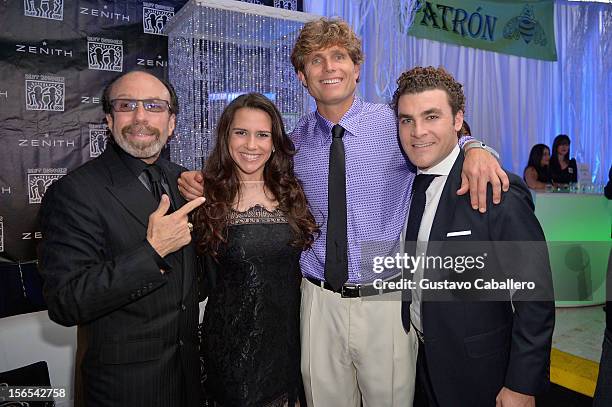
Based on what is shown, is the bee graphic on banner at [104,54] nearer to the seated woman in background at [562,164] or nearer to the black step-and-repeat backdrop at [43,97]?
the black step-and-repeat backdrop at [43,97]

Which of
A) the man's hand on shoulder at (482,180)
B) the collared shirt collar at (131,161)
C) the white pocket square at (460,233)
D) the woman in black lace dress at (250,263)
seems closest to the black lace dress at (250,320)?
the woman in black lace dress at (250,263)

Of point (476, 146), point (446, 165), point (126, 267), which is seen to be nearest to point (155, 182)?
point (126, 267)

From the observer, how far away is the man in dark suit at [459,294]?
1.67 m

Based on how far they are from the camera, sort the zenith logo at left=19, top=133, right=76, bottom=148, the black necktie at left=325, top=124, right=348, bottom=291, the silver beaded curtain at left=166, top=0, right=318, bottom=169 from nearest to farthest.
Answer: the black necktie at left=325, top=124, right=348, bottom=291 → the zenith logo at left=19, top=133, right=76, bottom=148 → the silver beaded curtain at left=166, top=0, right=318, bottom=169

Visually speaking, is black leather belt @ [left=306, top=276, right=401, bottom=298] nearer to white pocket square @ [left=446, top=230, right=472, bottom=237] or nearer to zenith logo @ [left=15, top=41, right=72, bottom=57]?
white pocket square @ [left=446, top=230, right=472, bottom=237]

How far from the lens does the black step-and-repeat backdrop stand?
4234 mm

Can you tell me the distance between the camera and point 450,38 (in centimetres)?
714

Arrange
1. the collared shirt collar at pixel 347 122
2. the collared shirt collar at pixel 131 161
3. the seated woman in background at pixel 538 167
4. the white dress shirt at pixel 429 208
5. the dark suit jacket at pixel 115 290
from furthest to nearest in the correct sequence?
the seated woman in background at pixel 538 167 < the collared shirt collar at pixel 347 122 < the white dress shirt at pixel 429 208 < the collared shirt collar at pixel 131 161 < the dark suit jacket at pixel 115 290

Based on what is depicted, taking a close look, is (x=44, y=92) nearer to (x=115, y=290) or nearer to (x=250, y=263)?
(x=250, y=263)

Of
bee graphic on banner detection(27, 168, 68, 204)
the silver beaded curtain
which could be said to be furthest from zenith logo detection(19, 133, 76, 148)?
the silver beaded curtain

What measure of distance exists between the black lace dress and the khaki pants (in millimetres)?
137

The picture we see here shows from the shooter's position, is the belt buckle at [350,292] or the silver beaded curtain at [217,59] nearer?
the belt buckle at [350,292]

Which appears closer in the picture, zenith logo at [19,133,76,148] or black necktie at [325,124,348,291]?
black necktie at [325,124,348,291]

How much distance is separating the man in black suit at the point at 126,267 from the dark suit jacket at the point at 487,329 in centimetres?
103
